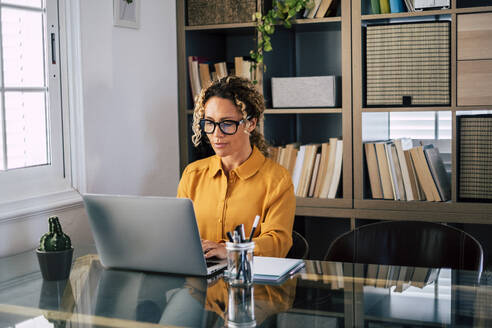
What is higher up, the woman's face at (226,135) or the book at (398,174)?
the woman's face at (226,135)

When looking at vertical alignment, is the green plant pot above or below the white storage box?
below

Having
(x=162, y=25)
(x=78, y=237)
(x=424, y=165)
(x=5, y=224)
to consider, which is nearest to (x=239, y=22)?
(x=162, y=25)

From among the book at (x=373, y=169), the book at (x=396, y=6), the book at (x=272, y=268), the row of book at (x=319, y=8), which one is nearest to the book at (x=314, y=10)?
the row of book at (x=319, y=8)

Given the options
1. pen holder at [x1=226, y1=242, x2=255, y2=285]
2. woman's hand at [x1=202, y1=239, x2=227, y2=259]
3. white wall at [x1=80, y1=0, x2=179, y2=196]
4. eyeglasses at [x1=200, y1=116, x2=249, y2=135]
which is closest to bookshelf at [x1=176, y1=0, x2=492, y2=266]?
white wall at [x1=80, y1=0, x2=179, y2=196]

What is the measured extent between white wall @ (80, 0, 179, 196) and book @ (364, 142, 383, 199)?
1.01 meters

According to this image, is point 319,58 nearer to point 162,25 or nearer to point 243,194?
point 162,25

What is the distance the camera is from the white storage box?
10.1 feet

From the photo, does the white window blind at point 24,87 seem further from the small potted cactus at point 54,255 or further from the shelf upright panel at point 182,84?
the shelf upright panel at point 182,84

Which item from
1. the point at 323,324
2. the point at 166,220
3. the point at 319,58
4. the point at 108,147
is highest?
the point at 319,58

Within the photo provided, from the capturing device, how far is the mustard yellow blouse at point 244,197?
2213 mm

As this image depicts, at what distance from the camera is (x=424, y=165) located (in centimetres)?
296

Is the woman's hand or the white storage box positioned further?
the white storage box

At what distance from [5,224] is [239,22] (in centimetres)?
159

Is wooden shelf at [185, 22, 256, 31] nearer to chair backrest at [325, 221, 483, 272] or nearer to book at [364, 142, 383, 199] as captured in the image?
book at [364, 142, 383, 199]
